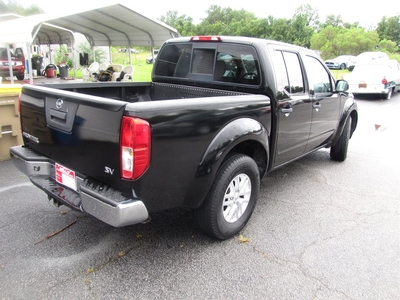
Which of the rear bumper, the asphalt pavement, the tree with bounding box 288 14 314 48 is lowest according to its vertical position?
the asphalt pavement

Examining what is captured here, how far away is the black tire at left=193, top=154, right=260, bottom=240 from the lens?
2842 millimetres

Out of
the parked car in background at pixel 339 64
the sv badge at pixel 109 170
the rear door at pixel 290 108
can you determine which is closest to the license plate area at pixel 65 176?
the sv badge at pixel 109 170

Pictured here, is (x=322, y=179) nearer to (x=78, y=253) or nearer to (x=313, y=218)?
(x=313, y=218)

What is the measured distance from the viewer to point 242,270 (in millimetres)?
2707

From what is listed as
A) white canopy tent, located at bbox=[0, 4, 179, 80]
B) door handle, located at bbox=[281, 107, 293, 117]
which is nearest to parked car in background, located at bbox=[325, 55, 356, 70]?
white canopy tent, located at bbox=[0, 4, 179, 80]

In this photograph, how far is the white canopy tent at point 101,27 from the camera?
30.8ft

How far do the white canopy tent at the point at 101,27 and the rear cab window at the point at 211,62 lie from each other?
6.70 meters

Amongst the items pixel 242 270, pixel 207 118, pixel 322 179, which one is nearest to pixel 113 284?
pixel 242 270

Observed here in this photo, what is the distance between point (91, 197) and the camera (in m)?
2.33

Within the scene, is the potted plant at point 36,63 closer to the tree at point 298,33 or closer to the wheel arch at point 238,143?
the wheel arch at point 238,143

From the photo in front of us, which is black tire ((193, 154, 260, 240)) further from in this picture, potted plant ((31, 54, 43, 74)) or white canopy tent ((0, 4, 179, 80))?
potted plant ((31, 54, 43, 74))

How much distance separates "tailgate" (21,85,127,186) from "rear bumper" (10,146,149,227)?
3.0 inches

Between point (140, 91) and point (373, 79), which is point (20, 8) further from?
point (140, 91)

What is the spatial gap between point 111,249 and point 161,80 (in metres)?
2.46
